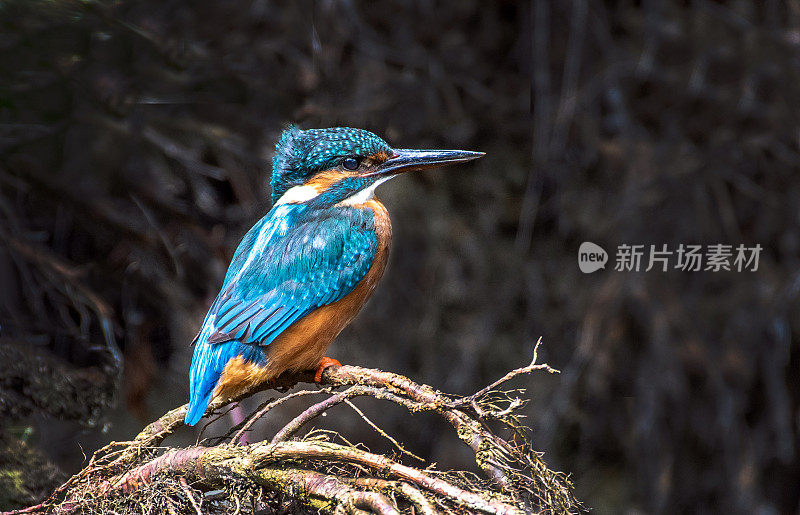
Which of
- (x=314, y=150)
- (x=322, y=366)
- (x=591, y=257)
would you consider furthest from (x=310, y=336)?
(x=591, y=257)

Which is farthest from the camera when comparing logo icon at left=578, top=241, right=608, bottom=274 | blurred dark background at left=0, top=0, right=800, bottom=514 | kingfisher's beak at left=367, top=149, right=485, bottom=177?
logo icon at left=578, top=241, right=608, bottom=274

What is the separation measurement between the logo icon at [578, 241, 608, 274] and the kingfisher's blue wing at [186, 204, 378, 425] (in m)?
1.76

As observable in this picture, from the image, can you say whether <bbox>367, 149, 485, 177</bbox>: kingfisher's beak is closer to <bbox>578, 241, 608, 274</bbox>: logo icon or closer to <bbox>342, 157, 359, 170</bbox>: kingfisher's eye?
<bbox>342, 157, 359, 170</bbox>: kingfisher's eye

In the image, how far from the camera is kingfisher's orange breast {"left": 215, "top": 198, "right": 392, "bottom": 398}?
1127 mm

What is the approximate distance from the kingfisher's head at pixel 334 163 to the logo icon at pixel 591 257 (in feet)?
5.67

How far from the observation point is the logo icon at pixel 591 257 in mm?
2854

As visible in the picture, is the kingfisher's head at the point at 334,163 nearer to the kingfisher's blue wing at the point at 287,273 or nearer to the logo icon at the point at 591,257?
the kingfisher's blue wing at the point at 287,273

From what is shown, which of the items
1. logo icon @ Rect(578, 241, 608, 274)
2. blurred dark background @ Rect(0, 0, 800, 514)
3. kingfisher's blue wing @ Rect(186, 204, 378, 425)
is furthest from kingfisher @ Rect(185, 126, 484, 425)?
logo icon @ Rect(578, 241, 608, 274)

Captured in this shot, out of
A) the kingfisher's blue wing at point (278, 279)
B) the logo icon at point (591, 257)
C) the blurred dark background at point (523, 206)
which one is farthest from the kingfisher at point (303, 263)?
the logo icon at point (591, 257)

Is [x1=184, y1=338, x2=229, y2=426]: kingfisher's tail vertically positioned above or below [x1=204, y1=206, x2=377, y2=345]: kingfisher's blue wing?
below

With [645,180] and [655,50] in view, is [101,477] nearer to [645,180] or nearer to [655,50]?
[645,180]

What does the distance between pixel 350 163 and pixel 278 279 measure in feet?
0.75

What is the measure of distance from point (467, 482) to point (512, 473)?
5 centimetres

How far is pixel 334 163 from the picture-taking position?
1.25 metres
